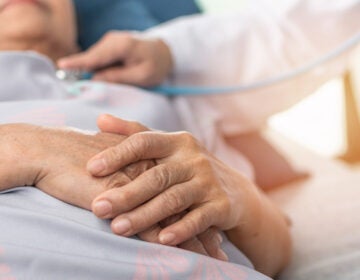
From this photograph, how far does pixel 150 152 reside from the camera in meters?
0.68

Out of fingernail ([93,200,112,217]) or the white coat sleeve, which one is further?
the white coat sleeve

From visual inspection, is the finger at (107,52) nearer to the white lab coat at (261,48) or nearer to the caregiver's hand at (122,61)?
the caregiver's hand at (122,61)

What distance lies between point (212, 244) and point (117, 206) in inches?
6.7

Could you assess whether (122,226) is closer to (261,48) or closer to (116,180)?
(116,180)

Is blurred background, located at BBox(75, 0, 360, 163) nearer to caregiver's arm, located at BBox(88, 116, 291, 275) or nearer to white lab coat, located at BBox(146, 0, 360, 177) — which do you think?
white lab coat, located at BBox(146, 0, 360, 177)

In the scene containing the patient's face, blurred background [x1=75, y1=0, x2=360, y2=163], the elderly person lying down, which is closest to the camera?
the elderly person lying down

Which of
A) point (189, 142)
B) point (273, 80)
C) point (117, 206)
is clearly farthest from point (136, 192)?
point (273, 80)

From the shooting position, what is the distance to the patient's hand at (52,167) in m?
0.66

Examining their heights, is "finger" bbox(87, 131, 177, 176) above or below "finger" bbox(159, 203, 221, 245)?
above

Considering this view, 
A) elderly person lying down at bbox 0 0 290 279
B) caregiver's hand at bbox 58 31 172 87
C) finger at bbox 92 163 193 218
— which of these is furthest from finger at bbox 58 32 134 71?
finger at bbox 92 163 193 218

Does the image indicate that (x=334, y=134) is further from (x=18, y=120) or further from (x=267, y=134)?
(x=18, y=120)

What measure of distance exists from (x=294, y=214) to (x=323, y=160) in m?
0.34

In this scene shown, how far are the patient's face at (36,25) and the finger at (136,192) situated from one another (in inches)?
27.0

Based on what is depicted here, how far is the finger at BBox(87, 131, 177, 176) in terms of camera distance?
646 millimetres
